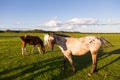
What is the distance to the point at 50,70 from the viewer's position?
552 inches

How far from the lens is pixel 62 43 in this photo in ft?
45.7

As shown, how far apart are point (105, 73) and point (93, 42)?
8.27 ft

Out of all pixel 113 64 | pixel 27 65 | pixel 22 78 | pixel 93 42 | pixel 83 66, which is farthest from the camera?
pixel 113 64

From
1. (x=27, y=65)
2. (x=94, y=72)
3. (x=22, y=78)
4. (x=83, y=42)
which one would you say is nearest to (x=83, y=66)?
(x=94, y=72)

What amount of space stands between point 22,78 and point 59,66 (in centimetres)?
378

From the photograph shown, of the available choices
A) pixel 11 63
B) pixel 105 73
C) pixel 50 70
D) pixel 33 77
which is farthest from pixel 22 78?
pixel 105 73

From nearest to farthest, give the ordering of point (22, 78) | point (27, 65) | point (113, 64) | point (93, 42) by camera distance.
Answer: point (22, 78) → point (93, 42) → point (27, 65) → point (113, 64)

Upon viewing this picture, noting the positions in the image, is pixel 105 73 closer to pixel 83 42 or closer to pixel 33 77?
pixel 83 42

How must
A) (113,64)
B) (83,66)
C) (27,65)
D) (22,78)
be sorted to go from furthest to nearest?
1. (113,64)
2. (83,66)
3. (27,65)
4. (22,78)

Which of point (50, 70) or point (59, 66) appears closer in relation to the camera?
point (50, 70)

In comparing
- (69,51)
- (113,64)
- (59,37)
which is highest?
(59,37)

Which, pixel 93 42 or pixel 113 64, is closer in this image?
pixel 93 42

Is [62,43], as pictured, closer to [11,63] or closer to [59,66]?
[59,66]

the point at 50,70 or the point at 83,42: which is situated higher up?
the point at 83,42
